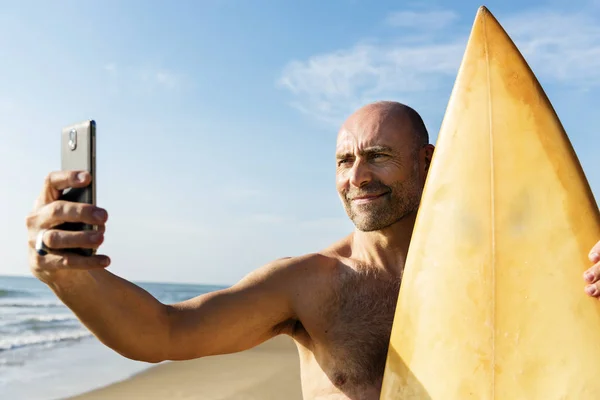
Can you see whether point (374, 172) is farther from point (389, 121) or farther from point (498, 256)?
point (498, 256)

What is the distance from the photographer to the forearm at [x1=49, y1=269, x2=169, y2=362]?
1.70 metres

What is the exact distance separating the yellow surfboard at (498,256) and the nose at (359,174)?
47 centimetres

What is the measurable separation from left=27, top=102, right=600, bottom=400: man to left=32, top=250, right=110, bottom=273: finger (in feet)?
2.01

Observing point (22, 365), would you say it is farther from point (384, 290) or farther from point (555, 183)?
point (555, 183)

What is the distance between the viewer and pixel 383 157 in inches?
101

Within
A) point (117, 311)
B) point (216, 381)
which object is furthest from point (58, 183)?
point (216, 381)

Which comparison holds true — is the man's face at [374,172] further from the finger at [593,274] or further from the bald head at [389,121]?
the finger at [593,274]

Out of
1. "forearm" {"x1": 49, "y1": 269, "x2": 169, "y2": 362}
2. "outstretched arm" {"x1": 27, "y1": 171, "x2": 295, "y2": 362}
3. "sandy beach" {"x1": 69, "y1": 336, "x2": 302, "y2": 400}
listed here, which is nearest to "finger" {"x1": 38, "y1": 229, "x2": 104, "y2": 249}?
"outstretched arm" {"x1": 27, "y1": 171, "x2": 295, "y2": 362}

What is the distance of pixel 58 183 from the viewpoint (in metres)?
1.43

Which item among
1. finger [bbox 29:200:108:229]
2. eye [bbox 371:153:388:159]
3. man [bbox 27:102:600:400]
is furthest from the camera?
eye [bbox 371:153:388:159]

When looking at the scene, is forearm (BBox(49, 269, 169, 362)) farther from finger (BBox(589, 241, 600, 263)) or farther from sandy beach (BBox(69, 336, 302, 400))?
sandy beach (BBox(69, 336, 302, 400))

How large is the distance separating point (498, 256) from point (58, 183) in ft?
4.16

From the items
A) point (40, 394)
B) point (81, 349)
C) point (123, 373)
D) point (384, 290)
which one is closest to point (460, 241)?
point (384, 290)

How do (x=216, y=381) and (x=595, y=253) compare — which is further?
(x=216, y=381)
